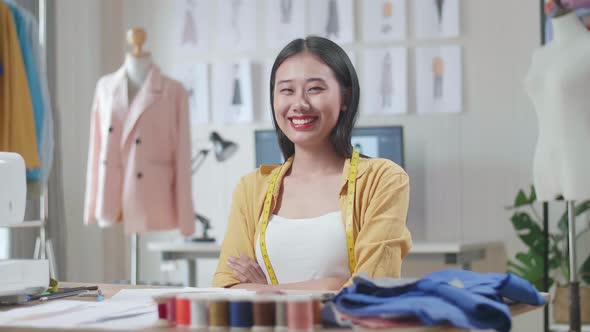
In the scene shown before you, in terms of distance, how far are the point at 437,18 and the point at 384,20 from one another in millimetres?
332

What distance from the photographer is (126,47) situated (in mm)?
6176

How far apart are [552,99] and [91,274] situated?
3248 mm

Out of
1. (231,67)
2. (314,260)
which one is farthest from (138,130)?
(314,260)

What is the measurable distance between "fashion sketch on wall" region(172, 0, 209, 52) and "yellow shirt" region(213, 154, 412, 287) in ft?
12.2

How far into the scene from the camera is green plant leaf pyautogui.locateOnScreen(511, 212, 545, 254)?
191 inches

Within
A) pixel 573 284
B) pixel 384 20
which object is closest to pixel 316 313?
pixel 573 284

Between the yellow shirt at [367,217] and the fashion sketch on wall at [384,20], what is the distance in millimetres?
3340

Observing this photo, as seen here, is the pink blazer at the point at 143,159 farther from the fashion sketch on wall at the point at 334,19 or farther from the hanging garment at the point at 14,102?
the fashion sketch on wall at the point at 334,19

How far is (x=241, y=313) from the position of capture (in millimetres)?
1313

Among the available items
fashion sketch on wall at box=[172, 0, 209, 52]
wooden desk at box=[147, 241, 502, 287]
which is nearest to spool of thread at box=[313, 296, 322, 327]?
wooden desk at box=[147, 241, 502, 287]

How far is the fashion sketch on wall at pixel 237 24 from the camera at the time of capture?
19.2ft

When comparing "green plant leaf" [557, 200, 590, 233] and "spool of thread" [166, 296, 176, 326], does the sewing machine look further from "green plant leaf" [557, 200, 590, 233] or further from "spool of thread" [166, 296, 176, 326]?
"green plant leaf" [557, 200, 590, 233]

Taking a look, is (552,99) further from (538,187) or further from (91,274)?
(91,274)

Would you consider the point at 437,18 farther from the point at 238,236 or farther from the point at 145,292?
the point at 145,292
